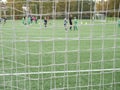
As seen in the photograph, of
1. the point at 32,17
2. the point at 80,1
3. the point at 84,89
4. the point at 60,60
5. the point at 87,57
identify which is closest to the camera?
the point at 80,1

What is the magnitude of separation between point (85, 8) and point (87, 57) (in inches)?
167

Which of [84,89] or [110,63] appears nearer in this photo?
[84,89]

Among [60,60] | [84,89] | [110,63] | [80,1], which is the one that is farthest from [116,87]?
[60,60]

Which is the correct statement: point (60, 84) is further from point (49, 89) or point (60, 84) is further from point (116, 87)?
point (116, 87)

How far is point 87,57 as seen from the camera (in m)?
7.91

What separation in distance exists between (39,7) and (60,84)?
1.73 meters

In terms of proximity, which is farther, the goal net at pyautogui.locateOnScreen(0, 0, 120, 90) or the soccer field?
the soccer field

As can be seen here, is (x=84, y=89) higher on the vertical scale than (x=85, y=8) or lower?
lower

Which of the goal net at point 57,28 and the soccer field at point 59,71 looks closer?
the goal net at point 57,28

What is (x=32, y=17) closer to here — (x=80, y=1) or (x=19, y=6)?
(x=19, y=6)

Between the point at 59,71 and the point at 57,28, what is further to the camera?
the point at 57,28

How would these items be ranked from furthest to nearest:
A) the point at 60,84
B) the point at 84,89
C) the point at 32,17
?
the point at 60,84
the point at 84,89
the point at 32,17

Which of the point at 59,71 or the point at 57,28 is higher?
the point at 57,28

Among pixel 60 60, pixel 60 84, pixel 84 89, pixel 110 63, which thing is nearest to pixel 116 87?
pixel 84 89
